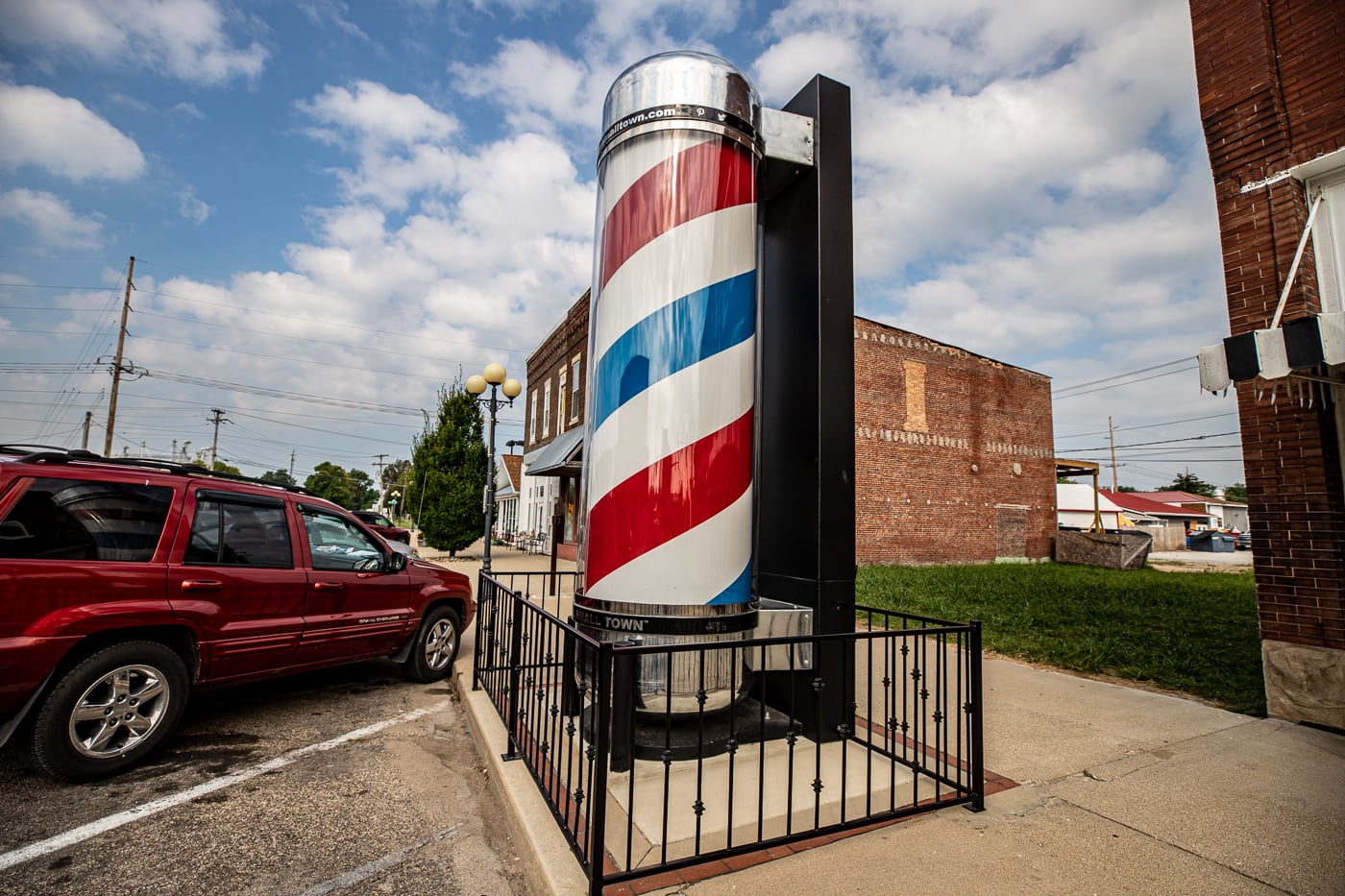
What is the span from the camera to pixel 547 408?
23156 mm

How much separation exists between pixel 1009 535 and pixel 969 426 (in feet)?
13.6

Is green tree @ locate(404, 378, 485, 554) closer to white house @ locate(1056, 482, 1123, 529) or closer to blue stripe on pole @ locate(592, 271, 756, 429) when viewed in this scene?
blue stripe on pole @ locate(592, 271, 756, 429)

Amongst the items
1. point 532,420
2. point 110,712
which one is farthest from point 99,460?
point 532,420

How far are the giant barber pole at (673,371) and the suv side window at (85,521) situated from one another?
280 cm

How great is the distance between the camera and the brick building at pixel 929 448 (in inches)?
702

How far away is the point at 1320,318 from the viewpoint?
11.1 feet

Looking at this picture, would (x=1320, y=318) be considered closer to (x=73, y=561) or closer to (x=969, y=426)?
(x=73, y=561)

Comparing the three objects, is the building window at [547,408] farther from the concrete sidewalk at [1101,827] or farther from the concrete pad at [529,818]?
the concrete sidewalk at [1101,827]

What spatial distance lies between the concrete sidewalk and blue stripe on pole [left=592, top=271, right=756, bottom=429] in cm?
220

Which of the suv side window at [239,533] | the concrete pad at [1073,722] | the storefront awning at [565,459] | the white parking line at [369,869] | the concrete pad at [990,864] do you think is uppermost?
the storefront awning at [565,459]

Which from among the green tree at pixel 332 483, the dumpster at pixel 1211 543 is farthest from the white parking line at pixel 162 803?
the green tree at pixel 332 483

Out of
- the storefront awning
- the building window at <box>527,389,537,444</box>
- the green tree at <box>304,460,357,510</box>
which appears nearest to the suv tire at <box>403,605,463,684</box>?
the storefront awning

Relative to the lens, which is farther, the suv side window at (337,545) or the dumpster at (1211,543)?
the dumpster at (1211,543)

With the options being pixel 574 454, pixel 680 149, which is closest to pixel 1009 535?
pixel 574 454
